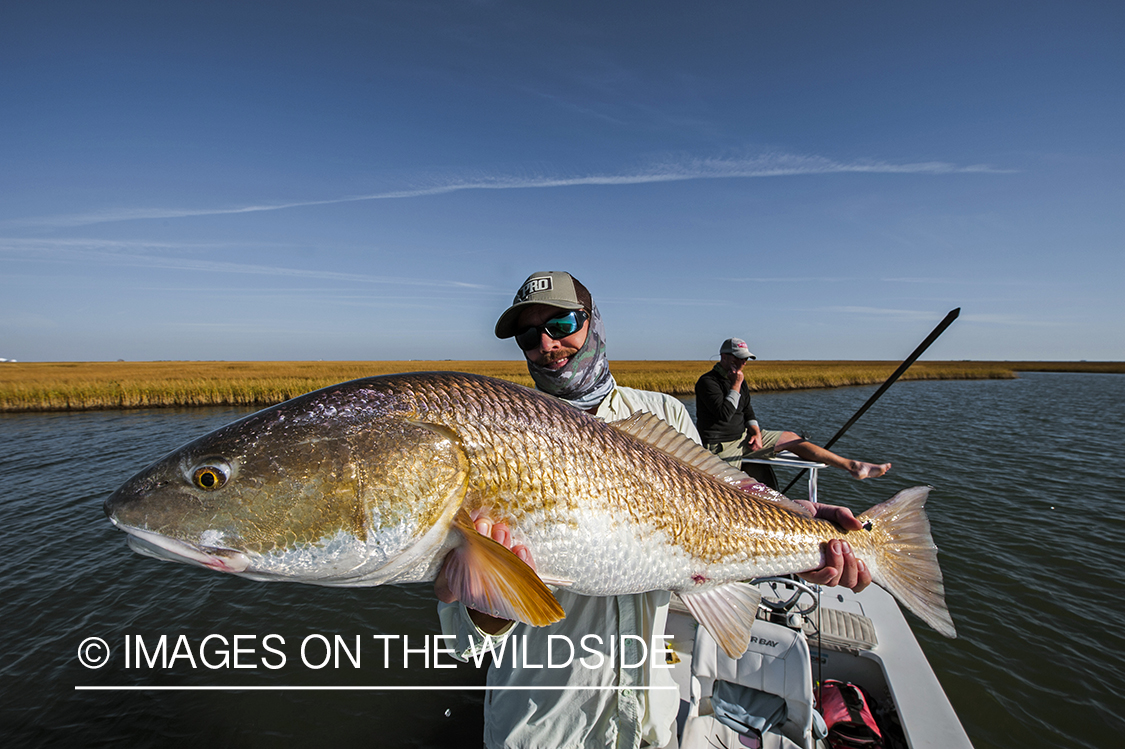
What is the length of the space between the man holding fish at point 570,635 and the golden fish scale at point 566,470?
18 cm

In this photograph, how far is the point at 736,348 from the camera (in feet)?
23.3

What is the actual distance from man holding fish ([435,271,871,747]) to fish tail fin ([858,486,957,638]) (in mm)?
142

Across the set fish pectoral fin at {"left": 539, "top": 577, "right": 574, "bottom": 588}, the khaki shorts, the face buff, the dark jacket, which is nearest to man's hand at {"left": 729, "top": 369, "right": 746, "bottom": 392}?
Result: the dark jacket

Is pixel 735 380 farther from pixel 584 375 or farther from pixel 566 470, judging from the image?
pixel 566 470

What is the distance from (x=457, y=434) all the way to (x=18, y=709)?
27.9 ft

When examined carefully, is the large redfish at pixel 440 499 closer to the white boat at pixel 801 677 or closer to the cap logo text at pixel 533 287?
the cap logo text at pixel 533 287

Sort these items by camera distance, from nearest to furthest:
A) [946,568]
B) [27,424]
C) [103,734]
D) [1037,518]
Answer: [103,734], [946,568], [1037,518], [27,424]

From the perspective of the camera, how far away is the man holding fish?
6.95 ft

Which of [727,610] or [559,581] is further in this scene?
[727,610]

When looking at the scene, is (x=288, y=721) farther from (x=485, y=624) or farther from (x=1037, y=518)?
(x=1037, y=518)

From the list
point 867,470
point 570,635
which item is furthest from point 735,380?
point 570,635

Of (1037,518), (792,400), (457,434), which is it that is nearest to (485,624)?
(457,434)

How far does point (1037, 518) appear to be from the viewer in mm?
11398

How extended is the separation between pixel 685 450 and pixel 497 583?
3.80ft
